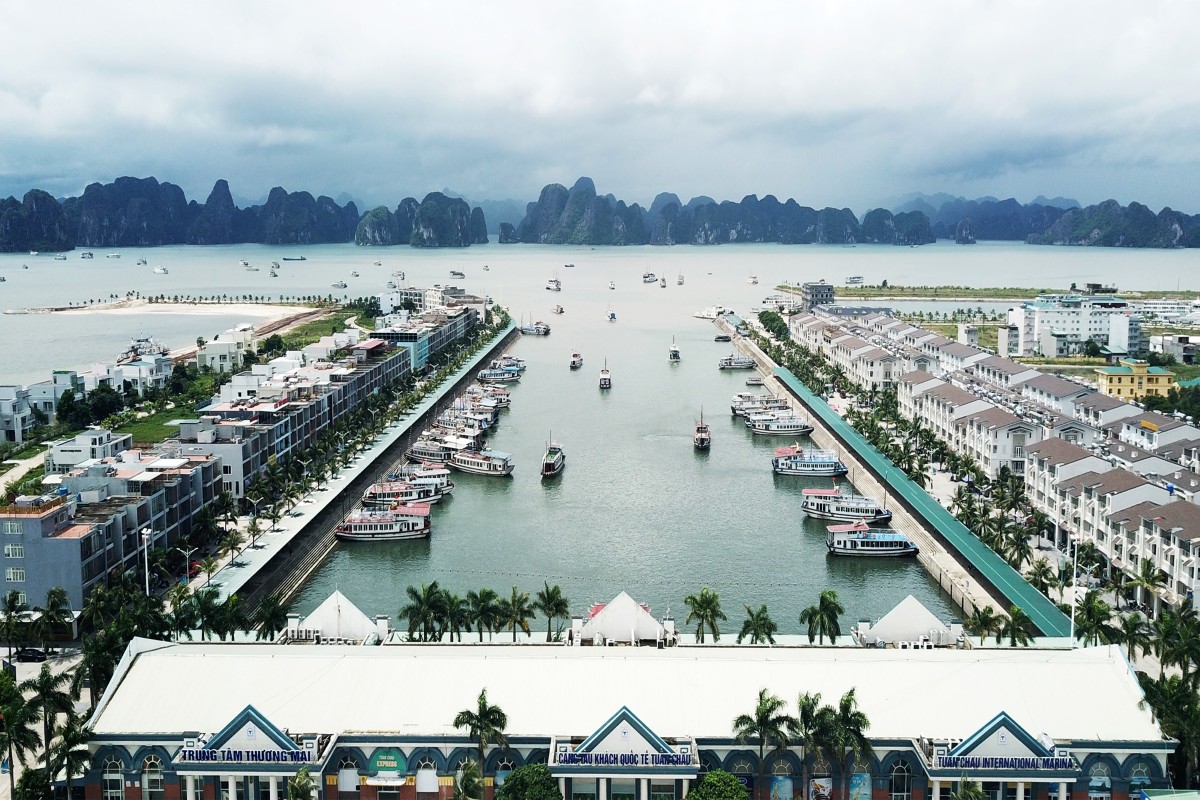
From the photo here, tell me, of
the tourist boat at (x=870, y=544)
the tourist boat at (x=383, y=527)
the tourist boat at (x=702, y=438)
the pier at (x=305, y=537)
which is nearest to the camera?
the pier at (x=305, y=537)

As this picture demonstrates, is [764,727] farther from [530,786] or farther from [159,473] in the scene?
[159,473]

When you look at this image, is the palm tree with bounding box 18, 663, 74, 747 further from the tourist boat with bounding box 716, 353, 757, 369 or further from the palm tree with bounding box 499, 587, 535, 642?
the tourist boat with bounding box 716, 353, 757, 369

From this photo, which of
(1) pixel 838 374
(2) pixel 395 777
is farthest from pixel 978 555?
(1) pixel 838 374

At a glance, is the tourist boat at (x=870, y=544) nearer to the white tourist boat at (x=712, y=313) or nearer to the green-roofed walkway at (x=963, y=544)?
the green-roofed walkway at (x=963, y=544)

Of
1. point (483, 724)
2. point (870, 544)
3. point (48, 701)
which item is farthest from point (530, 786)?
point (870, 544)

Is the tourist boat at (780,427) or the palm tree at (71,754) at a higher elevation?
the palm tree at (71,754)

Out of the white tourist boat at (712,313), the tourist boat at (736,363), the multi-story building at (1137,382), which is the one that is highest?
the white tourist boat at (712,313)

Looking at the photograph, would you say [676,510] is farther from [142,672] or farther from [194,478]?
[142,672]

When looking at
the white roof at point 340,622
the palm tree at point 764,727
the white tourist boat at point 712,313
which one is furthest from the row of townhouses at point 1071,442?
the white tourist boat at point 712,313
